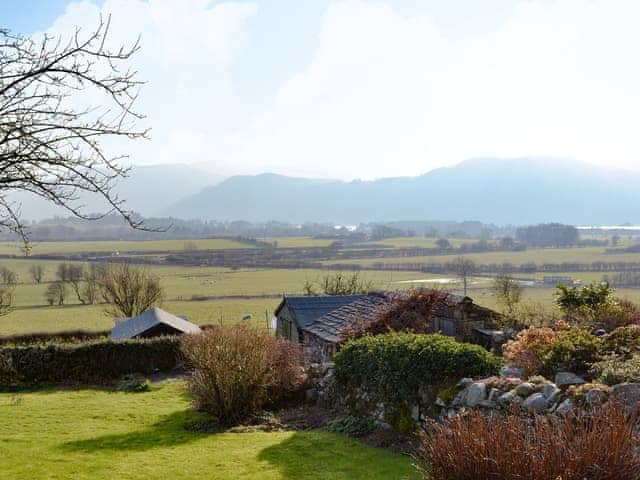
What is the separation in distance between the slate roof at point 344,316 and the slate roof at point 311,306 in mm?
639

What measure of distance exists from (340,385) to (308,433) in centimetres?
182

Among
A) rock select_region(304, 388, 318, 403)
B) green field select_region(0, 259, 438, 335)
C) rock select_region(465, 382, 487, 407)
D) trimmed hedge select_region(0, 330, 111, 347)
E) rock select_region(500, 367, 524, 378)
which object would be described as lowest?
green field select_region(0, 259, 438, 335)

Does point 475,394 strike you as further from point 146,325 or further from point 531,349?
point 146,325

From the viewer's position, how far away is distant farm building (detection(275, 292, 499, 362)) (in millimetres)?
20531

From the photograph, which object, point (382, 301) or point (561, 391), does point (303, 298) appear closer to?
point (382, 301)

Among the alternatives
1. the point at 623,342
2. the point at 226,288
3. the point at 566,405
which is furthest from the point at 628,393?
the point at 226,288

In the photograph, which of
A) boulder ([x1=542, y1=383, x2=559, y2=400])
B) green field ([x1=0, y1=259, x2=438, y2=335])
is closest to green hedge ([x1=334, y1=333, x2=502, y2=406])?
boulder ([x1=542, y1=383, x2=559, y2=400])

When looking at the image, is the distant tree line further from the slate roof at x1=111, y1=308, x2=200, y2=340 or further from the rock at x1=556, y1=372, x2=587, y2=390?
the rock at x1=556, y1=372, x2=587, y2=390

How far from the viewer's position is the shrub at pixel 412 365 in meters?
11.3

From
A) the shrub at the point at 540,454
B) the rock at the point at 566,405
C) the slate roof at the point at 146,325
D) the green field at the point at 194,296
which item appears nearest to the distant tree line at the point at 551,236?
the green field at the point at 194,296

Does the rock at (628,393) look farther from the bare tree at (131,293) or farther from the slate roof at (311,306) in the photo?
the bare tree at (131,293)

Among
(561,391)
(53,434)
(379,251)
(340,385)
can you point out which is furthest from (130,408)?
(379,251)

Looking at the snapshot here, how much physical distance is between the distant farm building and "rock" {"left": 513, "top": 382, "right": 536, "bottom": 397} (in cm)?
936

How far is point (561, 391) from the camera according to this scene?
928cm
